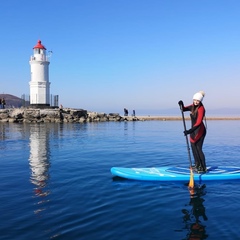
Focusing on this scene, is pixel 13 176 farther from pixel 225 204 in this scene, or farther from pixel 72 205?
pixel 225 204

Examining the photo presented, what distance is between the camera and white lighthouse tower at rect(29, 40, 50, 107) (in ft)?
156

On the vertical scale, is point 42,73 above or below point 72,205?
above

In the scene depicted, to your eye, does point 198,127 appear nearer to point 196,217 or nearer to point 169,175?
point 169,175

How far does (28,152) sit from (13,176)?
20.4ft

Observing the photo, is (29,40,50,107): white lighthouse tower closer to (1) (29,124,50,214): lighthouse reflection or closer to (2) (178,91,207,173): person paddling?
(1) (29,124,50,214): lighthouse reflection

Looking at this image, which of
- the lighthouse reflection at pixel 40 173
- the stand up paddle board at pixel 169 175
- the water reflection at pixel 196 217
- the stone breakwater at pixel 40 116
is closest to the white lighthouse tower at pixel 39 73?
the stone breakwater at pixel 40 116

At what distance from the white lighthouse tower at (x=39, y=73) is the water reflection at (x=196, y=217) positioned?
140 ft

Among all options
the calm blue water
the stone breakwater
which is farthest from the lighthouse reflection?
the stone breakwater

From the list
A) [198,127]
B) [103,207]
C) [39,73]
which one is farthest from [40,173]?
[39,73]

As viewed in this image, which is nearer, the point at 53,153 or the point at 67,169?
the point at 67,169

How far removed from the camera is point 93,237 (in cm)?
549

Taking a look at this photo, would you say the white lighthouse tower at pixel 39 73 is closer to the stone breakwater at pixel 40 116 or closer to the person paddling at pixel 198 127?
the stone breakwater at pixel 40 116

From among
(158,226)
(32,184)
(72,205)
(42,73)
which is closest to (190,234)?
(158,226)

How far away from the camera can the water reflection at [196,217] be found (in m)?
5.66
